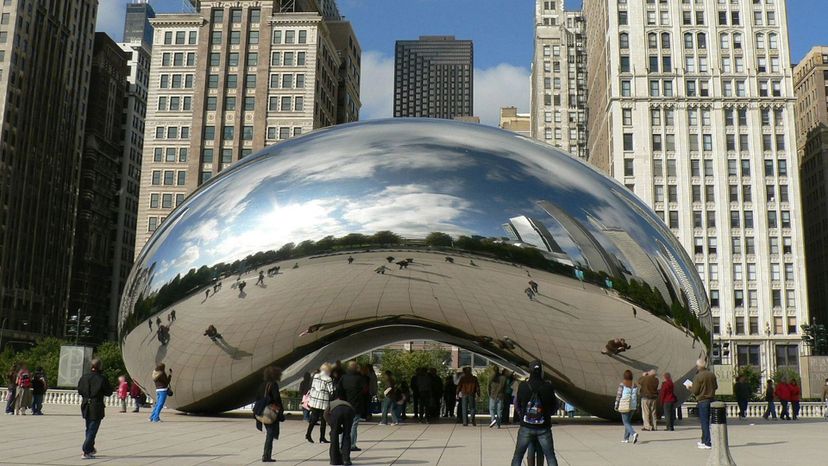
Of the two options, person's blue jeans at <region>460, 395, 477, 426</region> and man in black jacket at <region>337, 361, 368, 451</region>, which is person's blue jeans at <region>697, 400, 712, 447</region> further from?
man in black jacket at <region>337, 361, 368, 451</region>

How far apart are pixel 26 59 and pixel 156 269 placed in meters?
95.6

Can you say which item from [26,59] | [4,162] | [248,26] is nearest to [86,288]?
[4,162]

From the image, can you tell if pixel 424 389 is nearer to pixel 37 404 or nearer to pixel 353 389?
pixel 353 389

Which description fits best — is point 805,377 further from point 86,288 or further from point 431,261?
point 86,288

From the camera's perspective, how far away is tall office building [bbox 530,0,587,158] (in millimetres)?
125125

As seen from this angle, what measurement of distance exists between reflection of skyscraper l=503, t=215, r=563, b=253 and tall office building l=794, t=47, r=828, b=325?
311ft

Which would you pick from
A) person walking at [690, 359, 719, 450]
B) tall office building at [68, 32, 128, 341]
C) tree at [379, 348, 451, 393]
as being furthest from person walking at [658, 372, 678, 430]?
tall office building at [68, 32, 128, 341]

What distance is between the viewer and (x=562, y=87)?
127 metres

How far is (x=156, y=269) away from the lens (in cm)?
1367

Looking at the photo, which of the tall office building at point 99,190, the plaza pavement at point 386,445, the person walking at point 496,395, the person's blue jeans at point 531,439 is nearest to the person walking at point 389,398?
the plaza pavement at point 386,445

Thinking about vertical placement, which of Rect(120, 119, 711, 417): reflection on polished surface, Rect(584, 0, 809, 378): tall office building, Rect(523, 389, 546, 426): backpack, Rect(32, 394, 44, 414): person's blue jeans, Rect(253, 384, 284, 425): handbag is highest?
Rect(584, 0, 809, 378): tall office building

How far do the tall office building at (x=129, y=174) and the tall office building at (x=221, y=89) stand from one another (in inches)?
1423

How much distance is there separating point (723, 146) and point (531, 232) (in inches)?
3046

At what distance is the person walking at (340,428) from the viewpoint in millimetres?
9867
